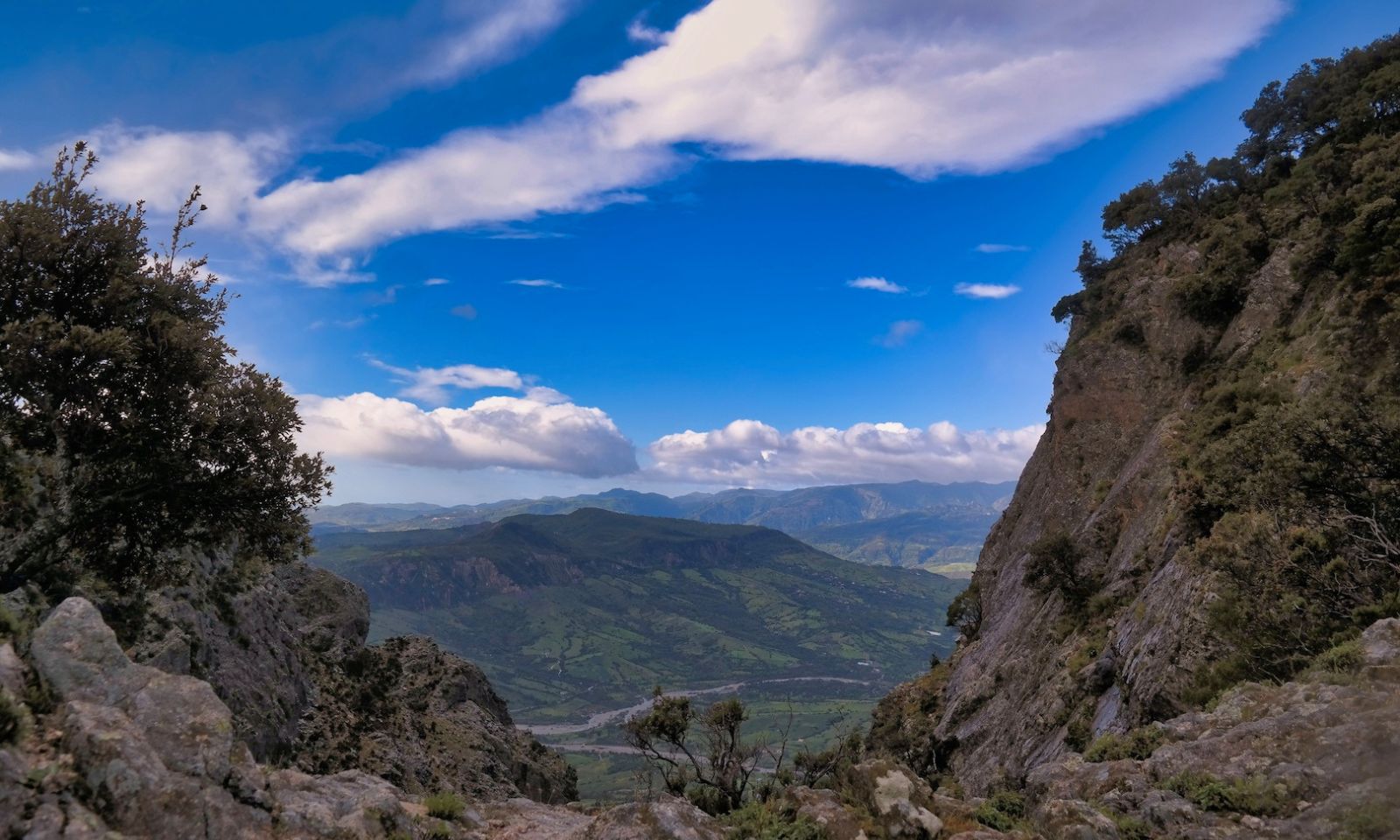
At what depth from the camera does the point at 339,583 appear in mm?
60312

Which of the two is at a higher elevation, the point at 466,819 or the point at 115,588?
the point at 115,588

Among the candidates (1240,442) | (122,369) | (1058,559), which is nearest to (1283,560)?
(1240,442)

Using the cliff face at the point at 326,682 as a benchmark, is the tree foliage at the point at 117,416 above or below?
above

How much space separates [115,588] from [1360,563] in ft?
148

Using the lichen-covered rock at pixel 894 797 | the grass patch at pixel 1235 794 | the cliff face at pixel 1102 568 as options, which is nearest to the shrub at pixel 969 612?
the cliff face at pixel 1102 568

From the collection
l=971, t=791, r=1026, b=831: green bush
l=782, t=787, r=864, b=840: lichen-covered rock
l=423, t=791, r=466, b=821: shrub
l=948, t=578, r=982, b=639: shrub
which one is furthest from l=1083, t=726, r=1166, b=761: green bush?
l=948, t=578, r=982, b=639: shrub

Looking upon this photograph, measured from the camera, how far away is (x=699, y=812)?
1858cm

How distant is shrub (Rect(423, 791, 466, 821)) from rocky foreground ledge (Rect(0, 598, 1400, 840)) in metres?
0.31

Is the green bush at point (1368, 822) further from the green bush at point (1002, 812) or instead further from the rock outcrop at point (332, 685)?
the rock outcrop at point (332, 685)

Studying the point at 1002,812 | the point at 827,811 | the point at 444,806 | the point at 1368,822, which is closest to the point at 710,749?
the point at 444,806

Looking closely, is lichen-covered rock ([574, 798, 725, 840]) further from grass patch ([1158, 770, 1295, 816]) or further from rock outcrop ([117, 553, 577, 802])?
rock outcrop ([117, 553, 577, 802])

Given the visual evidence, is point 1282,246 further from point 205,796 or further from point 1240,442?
point 205,796

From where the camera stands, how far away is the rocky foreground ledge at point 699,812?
1125 centimetres

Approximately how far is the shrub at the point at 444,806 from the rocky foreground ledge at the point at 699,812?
31 centimetres
